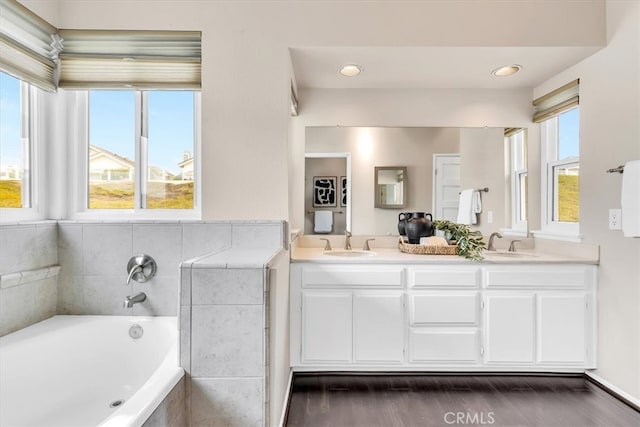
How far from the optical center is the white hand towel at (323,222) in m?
2.87

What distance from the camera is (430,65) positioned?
239 centimetres

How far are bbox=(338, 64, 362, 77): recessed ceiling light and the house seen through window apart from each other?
1.09 metres

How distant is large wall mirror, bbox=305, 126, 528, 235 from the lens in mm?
2859

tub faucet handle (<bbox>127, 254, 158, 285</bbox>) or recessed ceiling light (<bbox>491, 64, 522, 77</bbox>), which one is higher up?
recessed ceiling light (<bbox>491, 64, 522, 77</bbox>)

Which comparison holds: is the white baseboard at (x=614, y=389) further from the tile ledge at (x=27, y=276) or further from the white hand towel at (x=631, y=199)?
the tile ledge at (x=27, y=276)

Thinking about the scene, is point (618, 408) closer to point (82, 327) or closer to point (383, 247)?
point (383, 247)

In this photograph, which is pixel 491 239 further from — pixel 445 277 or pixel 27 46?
pixel 27 46

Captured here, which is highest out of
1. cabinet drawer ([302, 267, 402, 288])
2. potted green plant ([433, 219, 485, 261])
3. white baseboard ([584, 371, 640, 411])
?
potted green plant ([433, 219, 485, 261])

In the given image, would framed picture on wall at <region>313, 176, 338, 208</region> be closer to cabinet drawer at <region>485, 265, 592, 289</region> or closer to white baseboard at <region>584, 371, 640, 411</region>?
cabinet drawer at <region>485, 265, 592, 289</region>

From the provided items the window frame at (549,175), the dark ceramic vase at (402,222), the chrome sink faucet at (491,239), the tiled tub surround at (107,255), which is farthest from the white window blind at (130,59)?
the window frame at (549,175)

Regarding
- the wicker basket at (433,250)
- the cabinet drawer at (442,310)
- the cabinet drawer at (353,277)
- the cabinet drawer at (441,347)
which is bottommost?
the cabinet drawer at (441,347)

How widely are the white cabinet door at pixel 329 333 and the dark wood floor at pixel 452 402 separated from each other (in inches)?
7.5

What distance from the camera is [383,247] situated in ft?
9.47

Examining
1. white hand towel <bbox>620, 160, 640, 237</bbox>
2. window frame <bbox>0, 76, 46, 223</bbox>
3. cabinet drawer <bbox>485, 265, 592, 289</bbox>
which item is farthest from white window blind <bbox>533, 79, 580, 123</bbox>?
window frame <bbox>0, 76, 46, 223</bbox>
